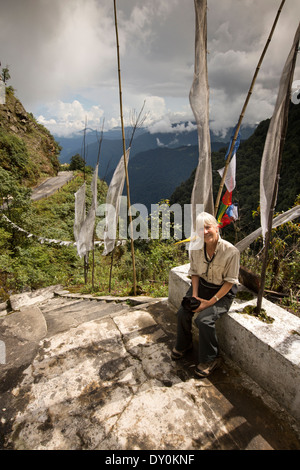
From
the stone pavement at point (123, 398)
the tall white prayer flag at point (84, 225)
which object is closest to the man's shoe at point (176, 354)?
the stone pavement at point (123, 398)

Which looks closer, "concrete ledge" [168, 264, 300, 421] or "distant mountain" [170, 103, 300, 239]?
"concrete ledge" [168, 264, 300, 421]

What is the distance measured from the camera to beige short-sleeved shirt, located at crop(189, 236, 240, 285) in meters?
2.16

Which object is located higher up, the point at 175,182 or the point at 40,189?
the point at 175,182

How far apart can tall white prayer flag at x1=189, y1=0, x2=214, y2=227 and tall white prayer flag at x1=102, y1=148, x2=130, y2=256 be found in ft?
6.00

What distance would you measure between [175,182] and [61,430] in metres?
197

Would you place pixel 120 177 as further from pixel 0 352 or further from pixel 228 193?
pixel 0 352

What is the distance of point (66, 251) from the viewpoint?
1335 centimetres

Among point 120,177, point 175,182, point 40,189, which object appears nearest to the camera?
point 120,177

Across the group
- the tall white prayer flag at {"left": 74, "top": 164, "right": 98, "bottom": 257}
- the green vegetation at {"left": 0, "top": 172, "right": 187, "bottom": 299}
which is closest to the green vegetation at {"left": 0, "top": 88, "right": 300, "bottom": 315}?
the green vegetation at {"left": 0, "top": 172, "right": 187, "bottom": 299}

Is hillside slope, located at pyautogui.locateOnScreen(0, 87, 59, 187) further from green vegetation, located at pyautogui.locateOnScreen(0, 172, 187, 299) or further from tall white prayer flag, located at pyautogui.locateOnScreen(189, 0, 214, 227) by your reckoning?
tall white prayer flag, located at pyautogui.locateOnScreen(189, 0, 214, 227)

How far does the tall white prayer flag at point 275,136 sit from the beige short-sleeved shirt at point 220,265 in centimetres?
40

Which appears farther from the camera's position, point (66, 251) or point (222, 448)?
point (66, 251)
